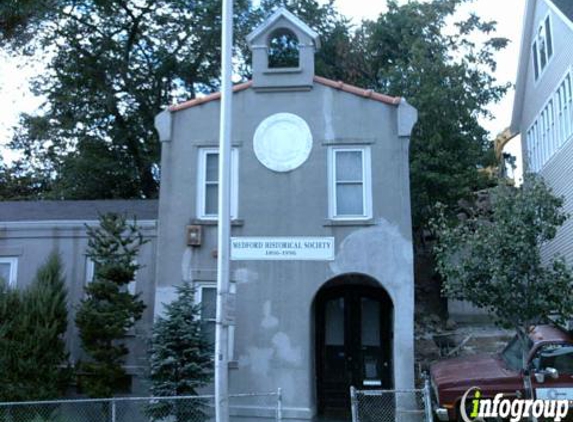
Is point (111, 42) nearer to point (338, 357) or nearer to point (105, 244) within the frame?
point (105, 244)

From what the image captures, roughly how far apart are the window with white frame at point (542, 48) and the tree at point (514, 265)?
33.6 ft

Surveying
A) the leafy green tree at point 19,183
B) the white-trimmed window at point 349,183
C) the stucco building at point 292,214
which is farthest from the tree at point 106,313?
the leafy green tree at point 19,183

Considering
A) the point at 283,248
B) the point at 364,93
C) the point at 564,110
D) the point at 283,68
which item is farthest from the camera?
the point at 564,110

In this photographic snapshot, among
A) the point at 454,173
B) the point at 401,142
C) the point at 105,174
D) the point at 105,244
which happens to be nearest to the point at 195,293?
the point at 105,244

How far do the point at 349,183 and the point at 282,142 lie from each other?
1602mm

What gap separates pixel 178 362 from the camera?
10922mm

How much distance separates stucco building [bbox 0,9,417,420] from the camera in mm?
12273

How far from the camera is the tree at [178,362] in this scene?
10.8 meters

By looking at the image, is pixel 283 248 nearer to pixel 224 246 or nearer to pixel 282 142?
pixel 282 142

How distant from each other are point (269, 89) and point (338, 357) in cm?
597

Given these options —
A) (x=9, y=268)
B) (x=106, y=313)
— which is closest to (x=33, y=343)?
(x=106, y=313)

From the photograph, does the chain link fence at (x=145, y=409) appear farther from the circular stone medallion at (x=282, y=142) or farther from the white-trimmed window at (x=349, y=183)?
the circular stone medallion at (x=282, y=142)

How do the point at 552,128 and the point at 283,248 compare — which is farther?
the point at 552,128

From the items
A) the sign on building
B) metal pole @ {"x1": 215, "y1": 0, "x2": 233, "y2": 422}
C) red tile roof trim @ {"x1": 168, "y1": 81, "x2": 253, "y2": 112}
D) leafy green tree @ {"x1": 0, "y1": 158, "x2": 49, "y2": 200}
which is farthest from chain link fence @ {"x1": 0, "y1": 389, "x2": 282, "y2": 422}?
leafy green tree @ {"x1": 0, "y1": 158, "x2": 49, "y2": 200}
